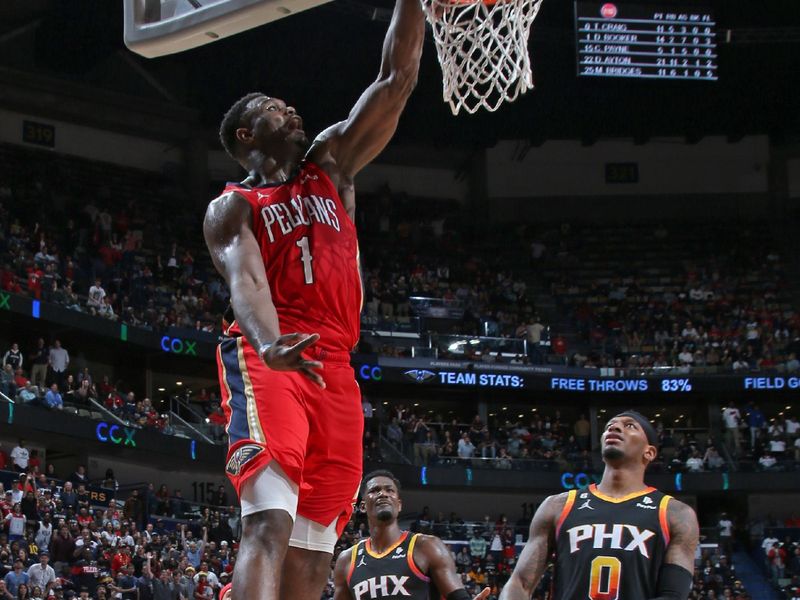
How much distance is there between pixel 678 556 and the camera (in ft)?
17.2

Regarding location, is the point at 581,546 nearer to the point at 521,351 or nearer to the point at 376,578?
the point at 376,578

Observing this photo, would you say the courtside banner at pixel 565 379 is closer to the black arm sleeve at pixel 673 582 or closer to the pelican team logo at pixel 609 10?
the pelican team logo at pixel 609 10

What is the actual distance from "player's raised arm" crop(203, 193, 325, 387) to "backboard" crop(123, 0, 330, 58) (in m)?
0.69

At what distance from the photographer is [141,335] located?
1031 inches

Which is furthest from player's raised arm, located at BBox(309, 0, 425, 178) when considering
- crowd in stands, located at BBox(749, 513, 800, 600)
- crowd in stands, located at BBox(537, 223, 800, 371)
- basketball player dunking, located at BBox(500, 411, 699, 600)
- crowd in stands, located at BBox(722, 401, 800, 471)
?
crowd in stands, located at BBox(537, 223, 800, 371)

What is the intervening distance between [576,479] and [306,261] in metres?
23.8

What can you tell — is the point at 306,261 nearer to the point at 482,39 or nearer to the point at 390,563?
the point at 482,39

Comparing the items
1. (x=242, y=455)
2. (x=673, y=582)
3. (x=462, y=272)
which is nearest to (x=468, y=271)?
(x=462, y=272)

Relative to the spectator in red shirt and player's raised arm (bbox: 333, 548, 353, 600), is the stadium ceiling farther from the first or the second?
player's raised arm (bbox: 333, 548, 353, 600)

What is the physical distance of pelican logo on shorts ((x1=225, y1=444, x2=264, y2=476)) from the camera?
4.39 metres

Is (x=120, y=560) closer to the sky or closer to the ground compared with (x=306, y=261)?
closer to the ground

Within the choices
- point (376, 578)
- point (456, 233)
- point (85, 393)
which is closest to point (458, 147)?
point (456, 233)

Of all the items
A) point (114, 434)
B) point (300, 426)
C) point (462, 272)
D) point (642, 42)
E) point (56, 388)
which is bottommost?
point (300, 426)

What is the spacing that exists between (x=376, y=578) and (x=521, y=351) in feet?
74.2
